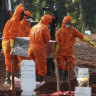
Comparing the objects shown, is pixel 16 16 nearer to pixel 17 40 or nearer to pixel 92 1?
pixel 17 40

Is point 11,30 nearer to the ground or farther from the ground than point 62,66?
farther from the ground

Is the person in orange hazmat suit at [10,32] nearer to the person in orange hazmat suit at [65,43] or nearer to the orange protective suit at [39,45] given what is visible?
the orange protective suit at [39,45]

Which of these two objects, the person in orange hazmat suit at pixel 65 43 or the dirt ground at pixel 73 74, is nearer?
the dirt ground at pixel 73 74

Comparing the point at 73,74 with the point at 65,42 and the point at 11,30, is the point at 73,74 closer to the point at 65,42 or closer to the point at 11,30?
the point at 65,42

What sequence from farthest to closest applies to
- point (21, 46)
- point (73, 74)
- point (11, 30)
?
1. point (73, 74)
2. point (21, 46)
3. point (11, 30)

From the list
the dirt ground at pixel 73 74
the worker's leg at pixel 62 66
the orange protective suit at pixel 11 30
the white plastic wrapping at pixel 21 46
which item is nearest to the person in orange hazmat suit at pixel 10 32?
the orange protective suit at pixel 11 30

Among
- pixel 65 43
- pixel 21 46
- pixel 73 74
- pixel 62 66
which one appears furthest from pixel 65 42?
pixel 21 46

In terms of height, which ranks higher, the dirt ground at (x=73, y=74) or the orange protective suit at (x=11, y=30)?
Result: the orange protective suit at (x=11, y=30)

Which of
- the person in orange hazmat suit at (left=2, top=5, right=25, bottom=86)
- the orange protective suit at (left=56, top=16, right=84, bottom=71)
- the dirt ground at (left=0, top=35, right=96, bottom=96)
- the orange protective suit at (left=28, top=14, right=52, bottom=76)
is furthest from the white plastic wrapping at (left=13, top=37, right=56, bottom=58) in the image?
the orange protective suit at (left=56, top=16, right=84, bottom=71)

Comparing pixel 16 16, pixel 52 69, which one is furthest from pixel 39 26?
pixel 52 69

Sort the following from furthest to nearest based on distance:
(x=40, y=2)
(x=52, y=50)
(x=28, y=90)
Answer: (x=40, y=2), (x=52, y=50), (x=28, y=90)

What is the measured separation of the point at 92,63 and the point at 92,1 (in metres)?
3.85

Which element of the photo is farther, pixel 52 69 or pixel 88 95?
pixel 52 69

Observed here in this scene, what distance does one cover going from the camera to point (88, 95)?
6363mm
